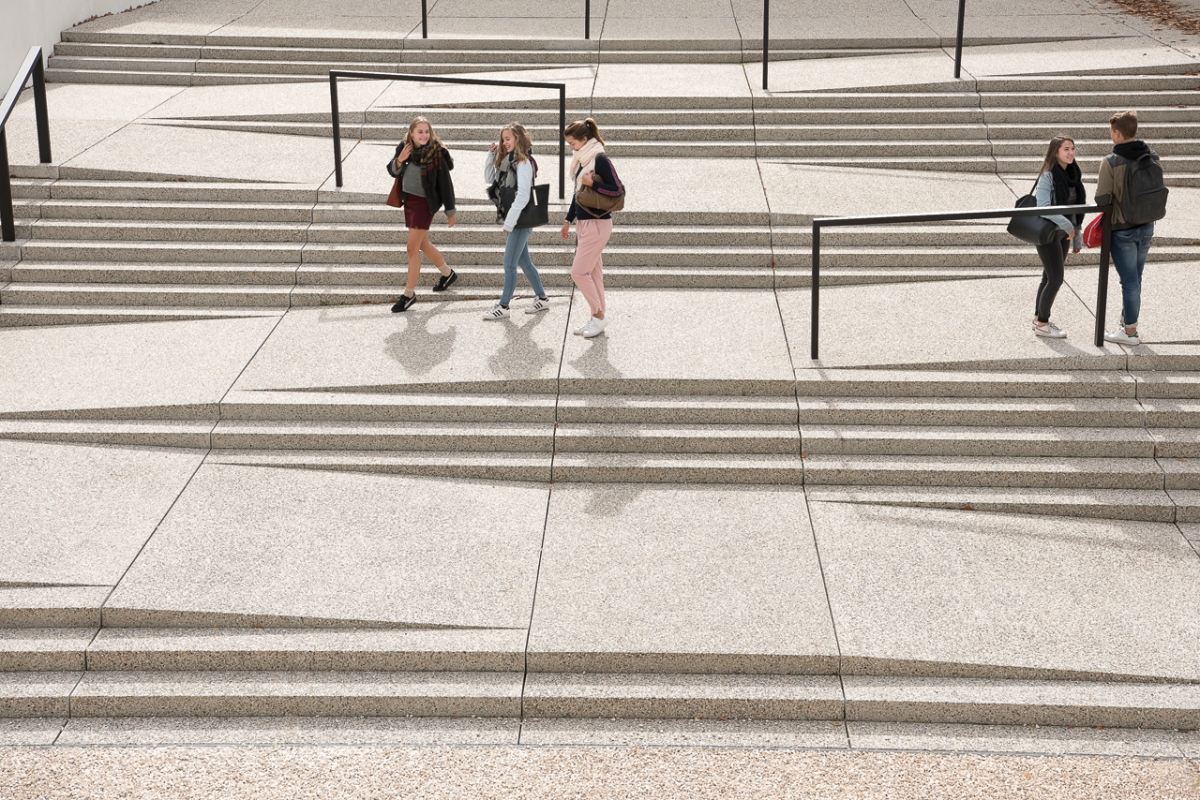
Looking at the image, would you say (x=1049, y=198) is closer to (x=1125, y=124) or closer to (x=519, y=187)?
(x=1125, y=124)

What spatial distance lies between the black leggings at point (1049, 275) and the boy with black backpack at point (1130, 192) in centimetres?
36

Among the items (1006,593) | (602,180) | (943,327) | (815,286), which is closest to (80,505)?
(602,180)

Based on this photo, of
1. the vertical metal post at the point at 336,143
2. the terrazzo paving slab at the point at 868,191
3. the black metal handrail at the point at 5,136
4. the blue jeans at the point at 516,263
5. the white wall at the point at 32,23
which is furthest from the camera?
the white wall at the point at 32,23

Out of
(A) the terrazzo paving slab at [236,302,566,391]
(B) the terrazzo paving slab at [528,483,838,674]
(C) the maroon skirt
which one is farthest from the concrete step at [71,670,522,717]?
(C) the maroon skirt

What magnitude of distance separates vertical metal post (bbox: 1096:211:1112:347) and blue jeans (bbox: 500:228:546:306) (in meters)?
4.14

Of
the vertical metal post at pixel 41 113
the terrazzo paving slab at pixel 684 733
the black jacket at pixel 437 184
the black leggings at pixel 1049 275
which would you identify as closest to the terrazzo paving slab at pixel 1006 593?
the terrazzo paving slab at pixel 684 733

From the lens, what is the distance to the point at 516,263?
945cm

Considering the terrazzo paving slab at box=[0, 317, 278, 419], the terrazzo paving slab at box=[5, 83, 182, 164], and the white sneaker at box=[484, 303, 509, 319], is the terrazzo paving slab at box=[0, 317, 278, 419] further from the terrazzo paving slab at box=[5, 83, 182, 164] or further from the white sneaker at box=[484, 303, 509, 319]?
the terrazzo paving slab at box=[5, 83, 182, 164]

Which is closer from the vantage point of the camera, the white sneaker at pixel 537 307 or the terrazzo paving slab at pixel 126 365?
the terrazzo paving slab at pixel 126 365

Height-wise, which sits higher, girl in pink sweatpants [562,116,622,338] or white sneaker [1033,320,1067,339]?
girl in pink sweatpants [562,116,622,338]

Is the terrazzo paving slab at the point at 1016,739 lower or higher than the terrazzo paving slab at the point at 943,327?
lower

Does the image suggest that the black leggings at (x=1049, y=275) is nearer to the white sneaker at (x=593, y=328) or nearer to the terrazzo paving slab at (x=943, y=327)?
the terrazzo paving slab at (x=943, y=327)

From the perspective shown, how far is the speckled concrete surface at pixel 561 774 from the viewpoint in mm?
5516

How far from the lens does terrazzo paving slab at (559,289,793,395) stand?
28.0 feet
